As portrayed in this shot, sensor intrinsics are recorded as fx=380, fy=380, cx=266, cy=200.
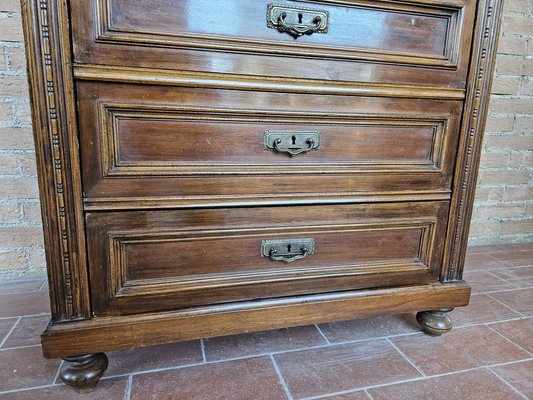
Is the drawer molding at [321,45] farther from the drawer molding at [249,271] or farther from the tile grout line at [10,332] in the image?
the tile grout line at [10,332]

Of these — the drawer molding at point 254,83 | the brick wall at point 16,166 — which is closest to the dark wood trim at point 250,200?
the drawer molding at point 254,83

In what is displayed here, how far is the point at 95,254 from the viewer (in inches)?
31.8

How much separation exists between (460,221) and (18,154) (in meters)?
1.42

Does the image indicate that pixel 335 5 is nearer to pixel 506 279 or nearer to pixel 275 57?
pixel 275 57

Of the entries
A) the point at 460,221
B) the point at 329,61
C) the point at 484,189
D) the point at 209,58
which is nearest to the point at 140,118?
the point at 209,58

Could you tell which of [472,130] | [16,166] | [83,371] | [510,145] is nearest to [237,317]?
[83,371]

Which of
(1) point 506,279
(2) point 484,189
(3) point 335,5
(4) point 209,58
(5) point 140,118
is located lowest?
(1) point 506,279

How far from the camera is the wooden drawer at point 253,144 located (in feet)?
2.51

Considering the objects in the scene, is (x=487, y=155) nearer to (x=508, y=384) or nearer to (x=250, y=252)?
(x=508, y=384)

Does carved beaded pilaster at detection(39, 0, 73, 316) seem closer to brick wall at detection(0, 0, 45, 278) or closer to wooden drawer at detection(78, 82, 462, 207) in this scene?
wooden drawer at detection(78, 82, 462, 207)

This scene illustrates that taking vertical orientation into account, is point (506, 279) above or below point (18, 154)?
below

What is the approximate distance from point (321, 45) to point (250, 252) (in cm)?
49

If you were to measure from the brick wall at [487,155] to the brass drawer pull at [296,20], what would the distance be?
930 millimetres

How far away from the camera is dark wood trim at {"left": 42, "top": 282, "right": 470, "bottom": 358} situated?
0.83 meters
